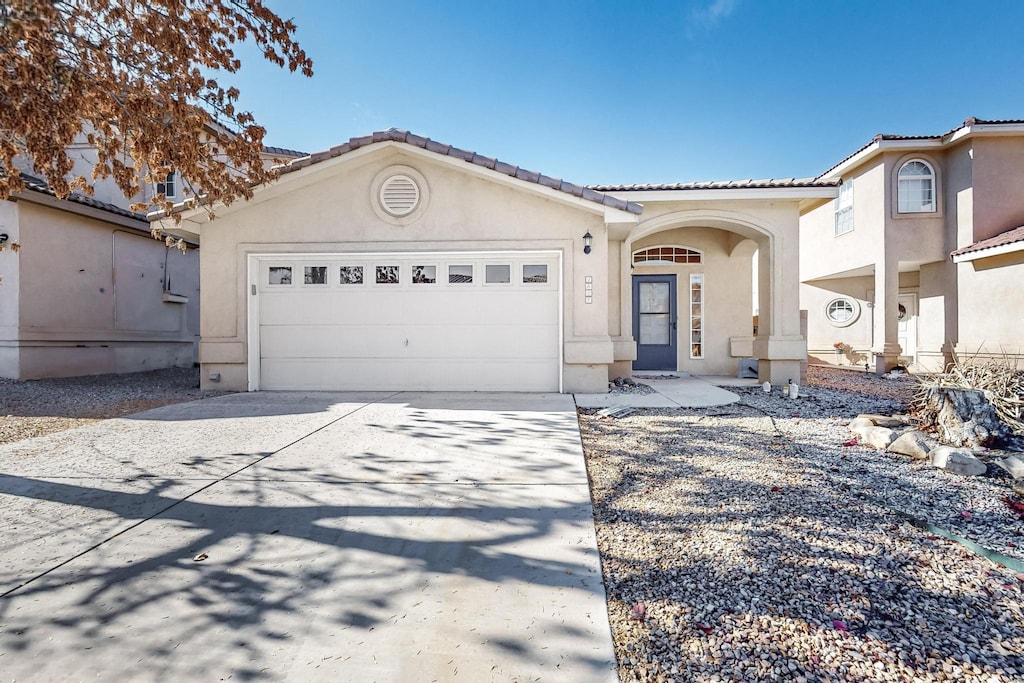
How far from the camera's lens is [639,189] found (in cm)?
889

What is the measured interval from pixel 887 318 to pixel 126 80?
15.6 meters

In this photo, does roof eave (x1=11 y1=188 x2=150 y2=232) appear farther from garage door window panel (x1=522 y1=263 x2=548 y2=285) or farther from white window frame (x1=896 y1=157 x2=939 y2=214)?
white window frame (x1=896 y1=157 x2=939 y2=214)

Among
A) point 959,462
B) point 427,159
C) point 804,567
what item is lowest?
point 804,567

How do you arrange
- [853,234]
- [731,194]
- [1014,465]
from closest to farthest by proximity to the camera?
[1014,465], [731,194], [853,234]

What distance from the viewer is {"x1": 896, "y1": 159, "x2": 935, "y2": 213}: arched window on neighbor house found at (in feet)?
39.3

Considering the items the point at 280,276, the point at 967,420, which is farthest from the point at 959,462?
the point at 280,276

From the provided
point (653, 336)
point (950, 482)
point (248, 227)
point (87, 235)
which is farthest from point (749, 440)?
point (87, 235)

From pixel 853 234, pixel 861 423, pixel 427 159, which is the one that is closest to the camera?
pixel 861 423

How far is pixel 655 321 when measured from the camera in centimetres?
1125

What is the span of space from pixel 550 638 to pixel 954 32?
56.6ft

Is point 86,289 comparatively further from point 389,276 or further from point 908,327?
point 908,327

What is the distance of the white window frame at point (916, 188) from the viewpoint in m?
12.0

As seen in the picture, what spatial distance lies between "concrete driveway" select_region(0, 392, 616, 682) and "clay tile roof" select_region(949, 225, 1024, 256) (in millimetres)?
11784

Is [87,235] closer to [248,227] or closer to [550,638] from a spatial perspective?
[248,227]
